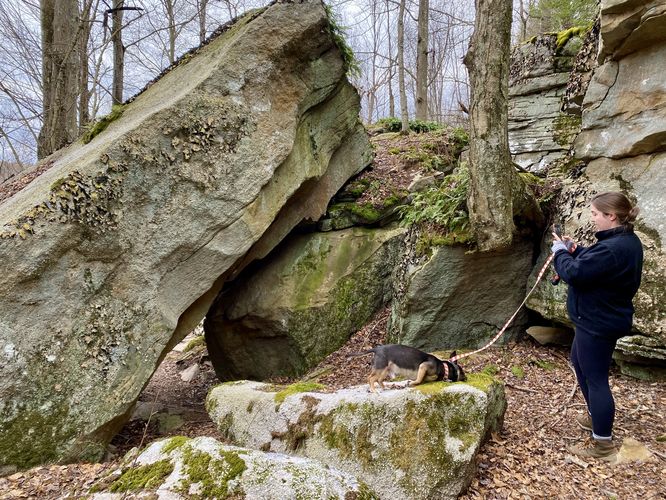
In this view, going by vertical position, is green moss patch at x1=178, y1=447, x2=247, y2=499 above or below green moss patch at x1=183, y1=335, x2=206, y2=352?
above

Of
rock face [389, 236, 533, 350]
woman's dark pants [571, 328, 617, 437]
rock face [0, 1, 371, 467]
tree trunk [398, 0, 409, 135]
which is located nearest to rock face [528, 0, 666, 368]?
rock face [389, 236, 533, 350]

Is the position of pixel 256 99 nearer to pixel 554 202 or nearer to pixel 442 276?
pixel 442 276

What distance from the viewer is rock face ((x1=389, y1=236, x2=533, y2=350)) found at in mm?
A: 7016

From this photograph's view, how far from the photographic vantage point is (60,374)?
553 cm

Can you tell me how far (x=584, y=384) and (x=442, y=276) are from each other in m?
2.87

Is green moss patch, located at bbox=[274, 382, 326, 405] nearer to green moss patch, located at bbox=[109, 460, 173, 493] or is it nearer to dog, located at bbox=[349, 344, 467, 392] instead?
dog, located at bbox=[349, 344, 467, 392]

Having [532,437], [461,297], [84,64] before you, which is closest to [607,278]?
[532,437]

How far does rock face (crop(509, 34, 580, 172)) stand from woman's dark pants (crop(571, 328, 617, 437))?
5592mm

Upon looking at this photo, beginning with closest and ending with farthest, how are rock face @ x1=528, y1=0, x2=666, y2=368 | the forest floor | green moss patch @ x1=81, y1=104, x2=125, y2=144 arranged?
the forest floor < rock face @ x1=528, y1=0, x2=666, y2=368 < green moss patch @ x1=81, y1=104, x2=125, y2=144

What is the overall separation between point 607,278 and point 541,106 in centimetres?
682

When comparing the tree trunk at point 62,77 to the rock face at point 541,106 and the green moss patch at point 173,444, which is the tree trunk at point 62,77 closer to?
the green moss patch at point 173,444

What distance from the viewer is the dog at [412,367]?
4820 millimetres

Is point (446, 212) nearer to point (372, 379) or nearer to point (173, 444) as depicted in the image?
point (372, 379)

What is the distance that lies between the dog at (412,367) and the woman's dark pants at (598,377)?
1221mm
